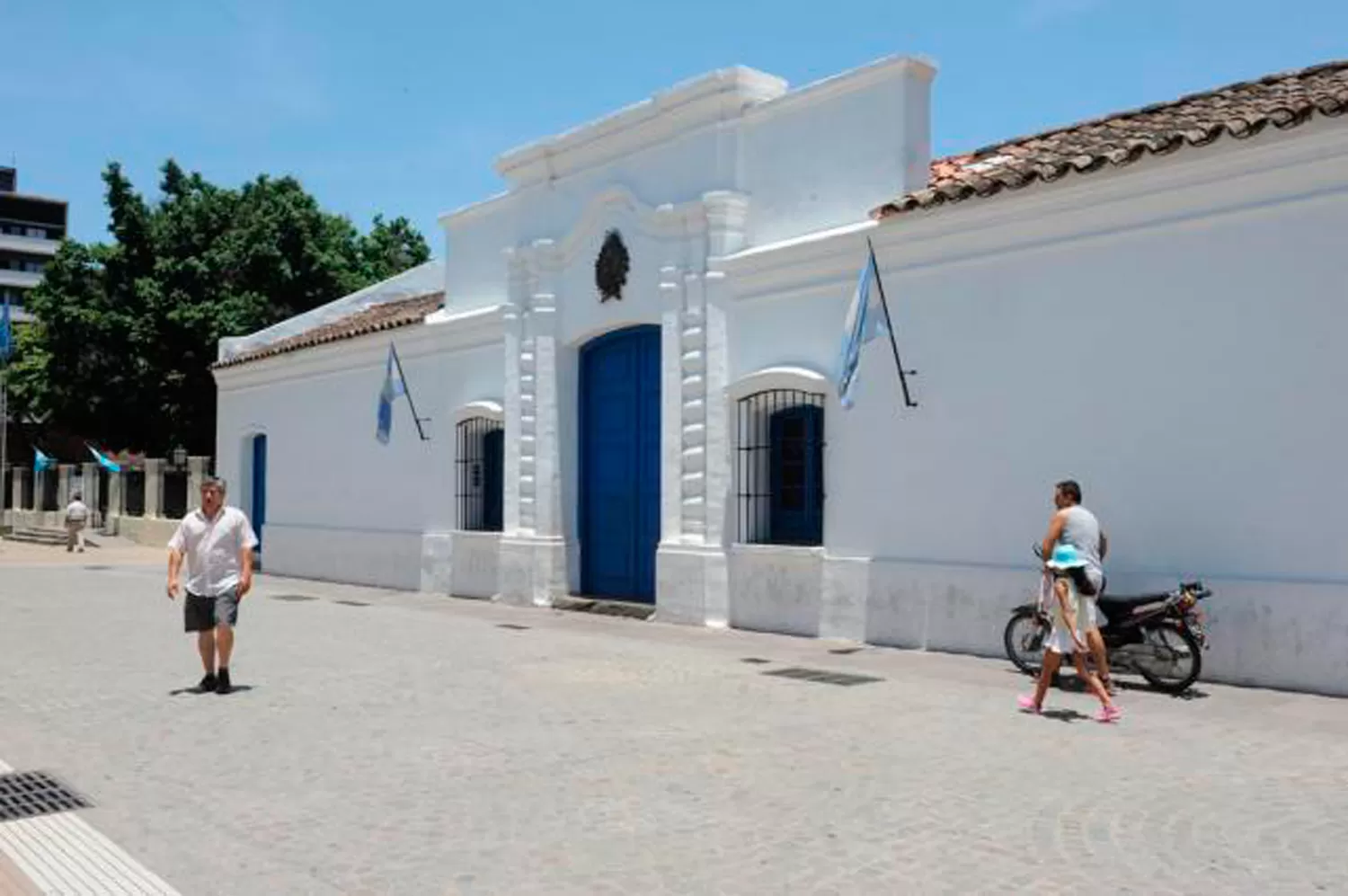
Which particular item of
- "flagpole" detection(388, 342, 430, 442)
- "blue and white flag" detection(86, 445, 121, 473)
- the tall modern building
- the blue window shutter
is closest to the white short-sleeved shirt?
the blue window shutter

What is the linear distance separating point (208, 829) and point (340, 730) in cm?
211

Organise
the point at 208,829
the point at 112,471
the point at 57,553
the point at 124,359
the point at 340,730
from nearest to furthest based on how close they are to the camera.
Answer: the point at 208,829, the point at 340,730, the point at 57,553, the point at 124,359, the point at 112,471

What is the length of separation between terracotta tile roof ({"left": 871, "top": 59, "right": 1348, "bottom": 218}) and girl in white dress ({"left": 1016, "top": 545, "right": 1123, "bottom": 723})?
124 inches

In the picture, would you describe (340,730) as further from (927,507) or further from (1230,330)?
(1230,330)

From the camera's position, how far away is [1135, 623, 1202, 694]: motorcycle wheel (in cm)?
822

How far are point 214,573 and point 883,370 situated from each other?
5.96m

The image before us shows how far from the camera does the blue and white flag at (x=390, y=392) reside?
17688 millimetres

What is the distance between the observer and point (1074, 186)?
31.2ft

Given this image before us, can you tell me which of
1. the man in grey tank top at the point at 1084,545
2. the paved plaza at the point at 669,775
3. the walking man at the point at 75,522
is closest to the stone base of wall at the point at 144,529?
the walking man at the point at 75,522

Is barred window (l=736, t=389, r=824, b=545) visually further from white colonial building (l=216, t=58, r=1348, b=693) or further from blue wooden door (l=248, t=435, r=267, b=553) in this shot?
blue wooden door (l=248, t=435, r=267, b=553)

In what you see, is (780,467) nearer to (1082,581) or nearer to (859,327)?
(859,327)

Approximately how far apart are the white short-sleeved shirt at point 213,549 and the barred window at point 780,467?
5344 mm

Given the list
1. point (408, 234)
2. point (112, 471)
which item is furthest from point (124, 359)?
point (408, 234)

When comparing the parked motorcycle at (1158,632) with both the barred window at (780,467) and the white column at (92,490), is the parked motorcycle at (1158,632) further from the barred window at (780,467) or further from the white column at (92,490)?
the white column at (92,490)
